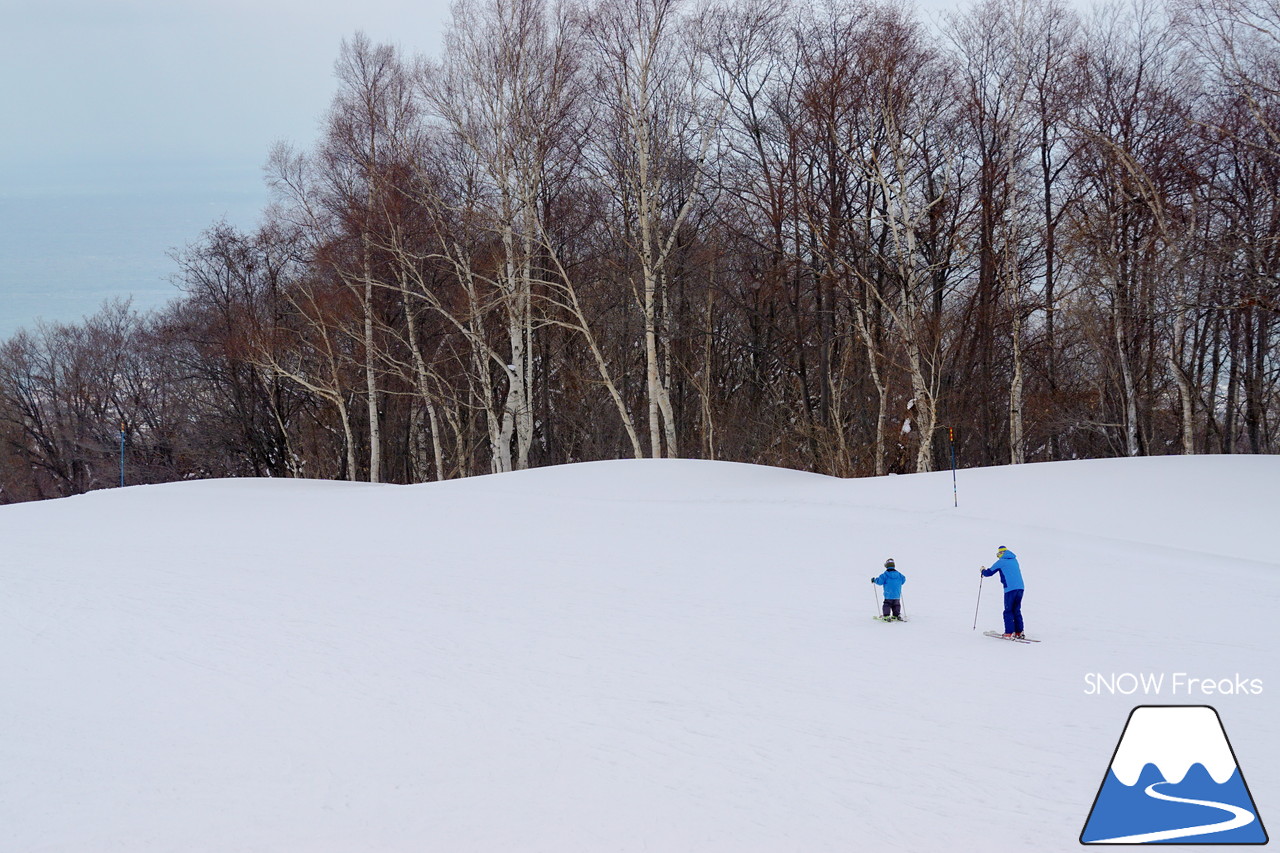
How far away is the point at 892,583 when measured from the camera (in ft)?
33.9

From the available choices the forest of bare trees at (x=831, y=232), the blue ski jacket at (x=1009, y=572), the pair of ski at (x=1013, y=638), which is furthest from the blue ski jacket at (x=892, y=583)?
the forest of bare trees at (x=831, y=232)

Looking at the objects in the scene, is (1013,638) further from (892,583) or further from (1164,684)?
(1164,684)

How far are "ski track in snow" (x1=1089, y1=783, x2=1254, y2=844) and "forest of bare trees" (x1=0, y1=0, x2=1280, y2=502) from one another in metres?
15.7

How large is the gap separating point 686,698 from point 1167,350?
2393 cm

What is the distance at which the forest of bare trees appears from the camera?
2328 centimetres

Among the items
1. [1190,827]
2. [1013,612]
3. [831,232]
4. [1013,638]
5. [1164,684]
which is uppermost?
[831,232]

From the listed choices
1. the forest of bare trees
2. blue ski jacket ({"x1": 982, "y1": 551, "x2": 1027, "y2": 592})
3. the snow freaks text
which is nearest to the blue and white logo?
the snow freaks text

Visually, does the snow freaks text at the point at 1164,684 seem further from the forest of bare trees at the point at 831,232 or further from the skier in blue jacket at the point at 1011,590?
the forest of bare trees at the point at 831,232

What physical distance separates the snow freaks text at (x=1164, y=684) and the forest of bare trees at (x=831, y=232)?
513 inches

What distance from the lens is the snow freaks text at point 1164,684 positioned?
7.92 meters

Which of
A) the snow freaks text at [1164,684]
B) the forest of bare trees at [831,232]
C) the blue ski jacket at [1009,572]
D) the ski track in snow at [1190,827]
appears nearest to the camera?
the ski track in snow at [1190,827]

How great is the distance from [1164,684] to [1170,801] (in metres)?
2.93

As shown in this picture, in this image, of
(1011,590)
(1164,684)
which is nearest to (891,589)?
(1011,590)

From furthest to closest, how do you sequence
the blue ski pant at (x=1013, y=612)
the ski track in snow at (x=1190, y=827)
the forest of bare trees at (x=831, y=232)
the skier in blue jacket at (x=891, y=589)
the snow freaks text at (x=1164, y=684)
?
the forest of bare trees at (x=831, y=232)
the skier in blue jacket at (x=891, y=589)
the blue ski pant at (x=1013, y=612)
the snow freaks text at (x=1164, y=684)
the ski track in snow at (x=1190, y=827)
